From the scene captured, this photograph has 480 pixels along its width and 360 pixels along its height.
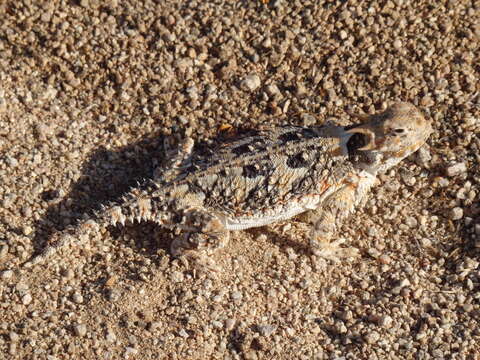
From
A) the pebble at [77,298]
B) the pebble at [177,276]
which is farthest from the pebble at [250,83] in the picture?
the pebble at [77,298]

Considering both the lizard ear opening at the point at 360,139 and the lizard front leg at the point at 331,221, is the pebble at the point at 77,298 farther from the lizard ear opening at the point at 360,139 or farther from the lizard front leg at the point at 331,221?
the lizard ear opening at the point at 360,139

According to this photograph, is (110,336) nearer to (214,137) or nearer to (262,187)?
(262,187)

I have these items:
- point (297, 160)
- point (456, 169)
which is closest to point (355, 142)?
point (297, 160)

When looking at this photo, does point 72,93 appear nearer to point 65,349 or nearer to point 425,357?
point 65,349

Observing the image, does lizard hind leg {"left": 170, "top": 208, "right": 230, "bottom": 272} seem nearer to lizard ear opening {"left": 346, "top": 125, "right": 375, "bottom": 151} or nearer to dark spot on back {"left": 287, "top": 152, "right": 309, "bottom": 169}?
dark spot on back {"left": 287, "top": 152, "right": 309, "bottom": 169}

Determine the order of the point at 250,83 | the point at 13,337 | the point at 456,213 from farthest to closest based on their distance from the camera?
1. the point at 250,83
2. the point at 456,213
3. the point at 13,337

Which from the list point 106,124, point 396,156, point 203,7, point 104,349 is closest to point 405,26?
point 396,156
